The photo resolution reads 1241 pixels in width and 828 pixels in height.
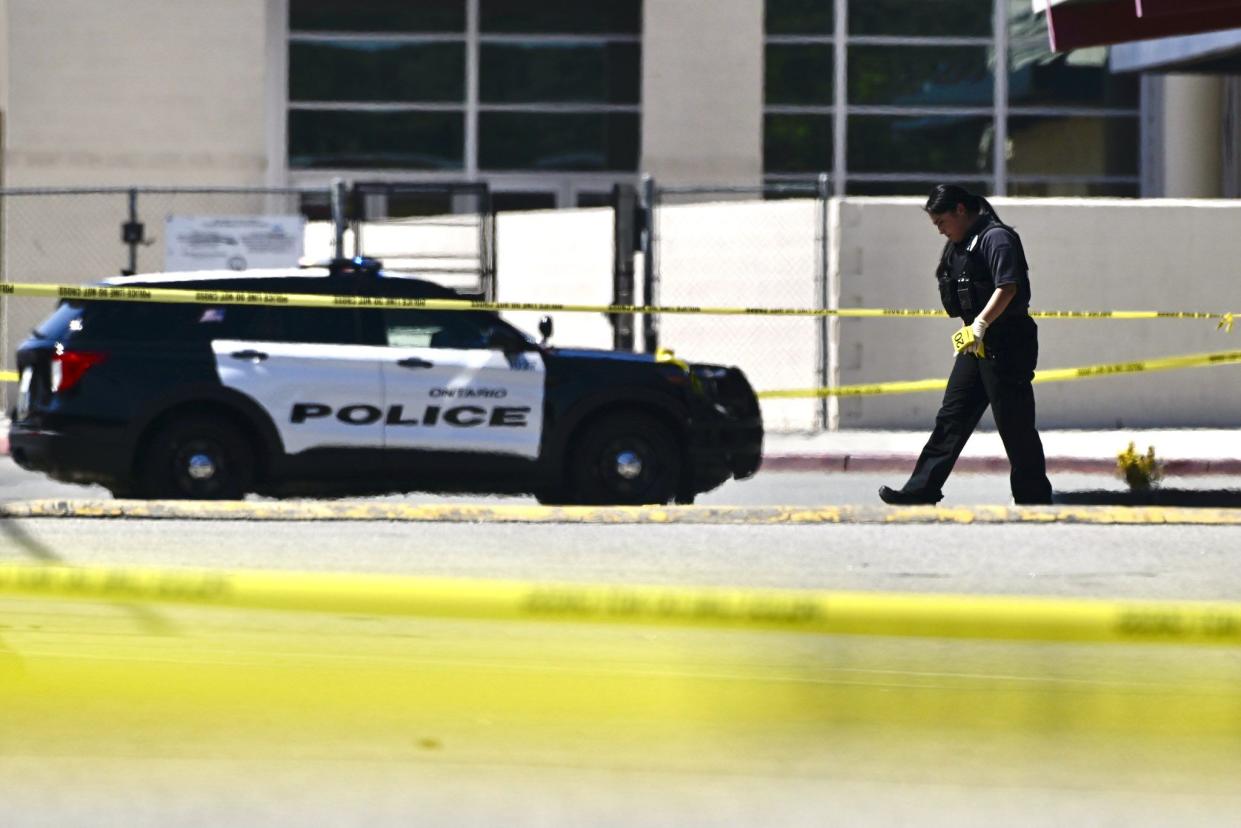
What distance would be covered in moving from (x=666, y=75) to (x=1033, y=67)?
176 inches

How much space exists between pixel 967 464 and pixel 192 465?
23.2 ft

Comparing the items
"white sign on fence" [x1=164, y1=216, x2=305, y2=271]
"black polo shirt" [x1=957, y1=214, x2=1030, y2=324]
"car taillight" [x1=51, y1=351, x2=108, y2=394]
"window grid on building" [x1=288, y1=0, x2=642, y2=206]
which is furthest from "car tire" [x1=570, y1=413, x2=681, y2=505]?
"window grid on building" [x1=288, y1=0, x2=642, y2=206]

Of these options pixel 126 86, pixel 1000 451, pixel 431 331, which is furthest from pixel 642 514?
pixel 126 86

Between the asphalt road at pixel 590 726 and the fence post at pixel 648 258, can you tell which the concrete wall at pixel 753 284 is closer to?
the fence post at pixel 648 258

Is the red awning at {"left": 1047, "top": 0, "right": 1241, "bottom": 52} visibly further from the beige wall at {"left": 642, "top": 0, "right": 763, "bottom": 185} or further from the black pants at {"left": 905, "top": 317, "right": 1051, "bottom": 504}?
the black pants at {"left": 905, "top": 317, "right": 1051, "bottom": 504}

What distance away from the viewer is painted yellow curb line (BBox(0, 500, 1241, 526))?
6.21 m

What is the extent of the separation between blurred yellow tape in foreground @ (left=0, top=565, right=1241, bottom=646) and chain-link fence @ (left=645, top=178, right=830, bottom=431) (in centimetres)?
1638

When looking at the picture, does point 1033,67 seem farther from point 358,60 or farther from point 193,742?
point 193,742

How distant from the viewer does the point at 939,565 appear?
4852mm

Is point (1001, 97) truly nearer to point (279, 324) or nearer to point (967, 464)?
point (967, 464)

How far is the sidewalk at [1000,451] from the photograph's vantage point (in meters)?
16.1

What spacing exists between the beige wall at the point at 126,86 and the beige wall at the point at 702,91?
15.4ft

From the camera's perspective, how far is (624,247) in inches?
778

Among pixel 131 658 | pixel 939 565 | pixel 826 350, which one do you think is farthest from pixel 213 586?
pixel 826 350
